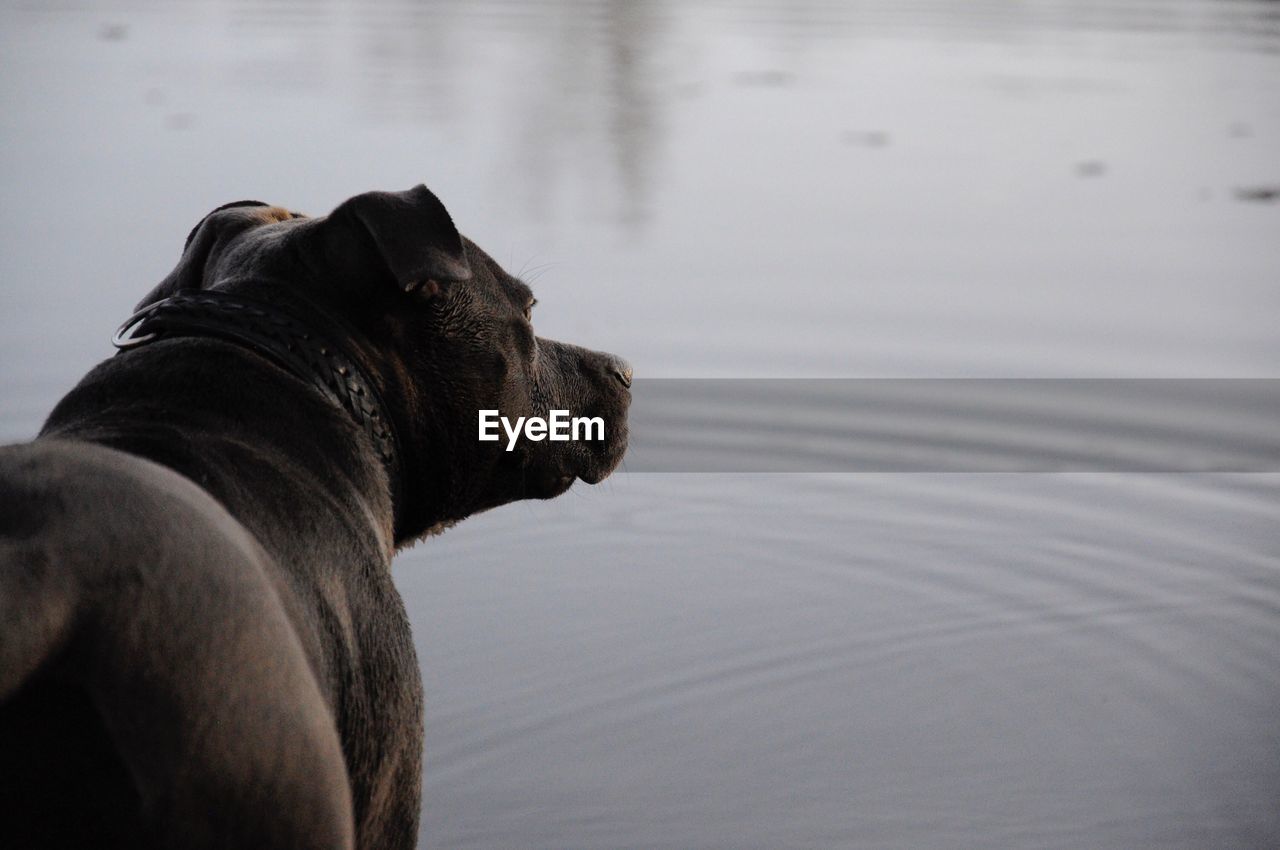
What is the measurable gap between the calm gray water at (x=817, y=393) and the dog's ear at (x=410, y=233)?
153 cm

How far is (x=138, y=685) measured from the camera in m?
2.07

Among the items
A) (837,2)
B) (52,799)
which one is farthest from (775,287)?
(837,2)

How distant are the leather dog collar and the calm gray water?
4.44 ft

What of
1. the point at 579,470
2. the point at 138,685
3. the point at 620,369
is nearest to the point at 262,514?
the point at 138,685

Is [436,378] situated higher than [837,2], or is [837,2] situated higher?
[436,378]

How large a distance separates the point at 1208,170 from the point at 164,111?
228 inches

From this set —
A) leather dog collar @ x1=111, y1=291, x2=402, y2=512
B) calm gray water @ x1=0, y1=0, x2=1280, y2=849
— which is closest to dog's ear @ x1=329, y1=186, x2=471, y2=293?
leather dog collar @ x1=111, y1=291, x2=402, y2=512

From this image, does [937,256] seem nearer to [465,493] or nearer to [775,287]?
[775,287]

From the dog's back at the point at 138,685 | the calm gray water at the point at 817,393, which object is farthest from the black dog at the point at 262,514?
the calm gray water at the point at 817,393

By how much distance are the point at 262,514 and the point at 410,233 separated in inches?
24.9

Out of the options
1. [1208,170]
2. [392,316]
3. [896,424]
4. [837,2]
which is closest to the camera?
[392,316]

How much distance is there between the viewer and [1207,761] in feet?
14.4

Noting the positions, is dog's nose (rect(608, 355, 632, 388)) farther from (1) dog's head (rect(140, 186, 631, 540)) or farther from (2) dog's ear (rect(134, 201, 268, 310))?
(2) dog's ear (rect(134, 201, 268, 310))

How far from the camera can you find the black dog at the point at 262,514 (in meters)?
2.08
